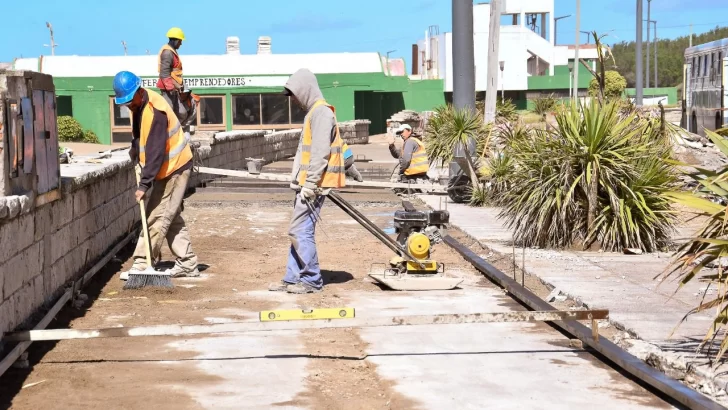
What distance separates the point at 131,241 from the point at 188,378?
6422 mm

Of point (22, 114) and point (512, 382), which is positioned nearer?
point (512, 382)

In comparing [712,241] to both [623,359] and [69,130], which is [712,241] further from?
[69,130]

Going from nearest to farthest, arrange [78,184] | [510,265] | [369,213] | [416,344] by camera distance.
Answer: [416,344] < [78,184] < [510,265] < [369,213]

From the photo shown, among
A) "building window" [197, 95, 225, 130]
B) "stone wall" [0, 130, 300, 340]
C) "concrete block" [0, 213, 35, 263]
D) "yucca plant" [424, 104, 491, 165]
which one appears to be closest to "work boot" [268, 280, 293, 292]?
"stone wall" [0, 130, 300, 340]

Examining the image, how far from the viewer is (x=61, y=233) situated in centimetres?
879

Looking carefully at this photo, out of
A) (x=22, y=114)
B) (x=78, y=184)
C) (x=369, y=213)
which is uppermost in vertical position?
(x=22, y=114)

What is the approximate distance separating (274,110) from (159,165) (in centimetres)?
3502

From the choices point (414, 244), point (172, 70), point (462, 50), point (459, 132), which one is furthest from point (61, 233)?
point (459, 132)

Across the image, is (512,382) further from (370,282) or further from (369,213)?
(369,213)

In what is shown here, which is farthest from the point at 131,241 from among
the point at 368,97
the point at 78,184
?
the point at 368,97

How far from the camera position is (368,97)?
52.2 metres

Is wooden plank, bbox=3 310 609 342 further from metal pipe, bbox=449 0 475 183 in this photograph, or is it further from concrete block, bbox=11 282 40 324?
metal pipe, bbox=449 0 475 183

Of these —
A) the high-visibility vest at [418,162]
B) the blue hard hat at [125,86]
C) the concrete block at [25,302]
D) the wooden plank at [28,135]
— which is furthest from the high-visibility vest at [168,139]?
the high-visibility vest at [418,162]

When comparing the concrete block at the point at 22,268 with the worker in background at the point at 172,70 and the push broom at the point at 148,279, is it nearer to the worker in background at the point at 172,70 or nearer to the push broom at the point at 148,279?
the push broom at the point at 148,279
